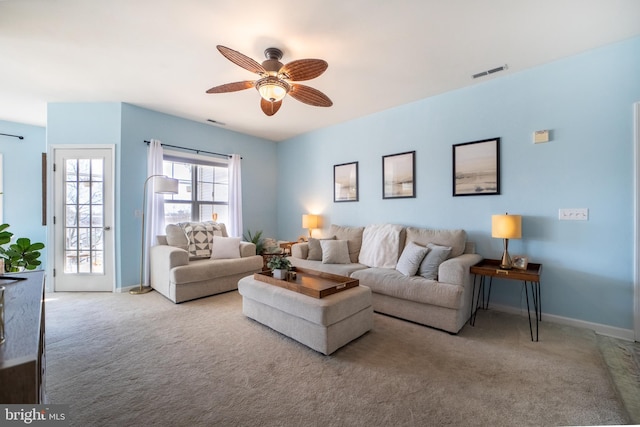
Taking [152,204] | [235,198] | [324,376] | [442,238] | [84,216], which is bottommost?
[324,376]

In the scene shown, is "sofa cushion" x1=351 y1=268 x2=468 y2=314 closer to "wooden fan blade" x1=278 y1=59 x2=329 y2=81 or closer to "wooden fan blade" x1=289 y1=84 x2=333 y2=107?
"wooden fan blade" x1=289 y1=84 x2=333 y2=107

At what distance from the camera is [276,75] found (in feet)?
7.77

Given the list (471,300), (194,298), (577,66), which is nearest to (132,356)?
(194,298)

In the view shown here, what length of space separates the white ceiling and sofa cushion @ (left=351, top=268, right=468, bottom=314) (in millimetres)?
2229

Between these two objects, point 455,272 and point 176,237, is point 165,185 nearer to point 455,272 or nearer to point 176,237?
point 176,237

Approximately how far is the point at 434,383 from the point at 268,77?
8.91 ft

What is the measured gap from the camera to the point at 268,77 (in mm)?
2359

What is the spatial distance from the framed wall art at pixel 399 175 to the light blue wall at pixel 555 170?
11cm

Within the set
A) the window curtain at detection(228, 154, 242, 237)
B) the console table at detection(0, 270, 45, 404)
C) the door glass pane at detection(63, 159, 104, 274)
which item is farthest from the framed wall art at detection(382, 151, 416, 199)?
the door glass pane at detection(63, 159, 104, 274)

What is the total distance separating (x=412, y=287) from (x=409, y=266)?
0.31 m

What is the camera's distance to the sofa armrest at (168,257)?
134 inches

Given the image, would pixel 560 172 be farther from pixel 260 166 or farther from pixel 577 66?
pixel 260 166

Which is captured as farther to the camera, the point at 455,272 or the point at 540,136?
the point at 540,136

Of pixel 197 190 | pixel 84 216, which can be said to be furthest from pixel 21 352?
pixel 197 190
